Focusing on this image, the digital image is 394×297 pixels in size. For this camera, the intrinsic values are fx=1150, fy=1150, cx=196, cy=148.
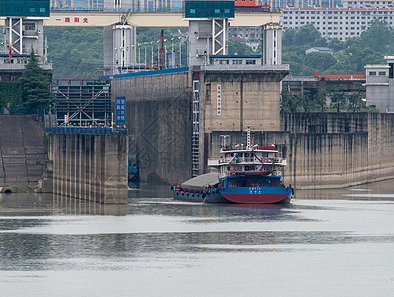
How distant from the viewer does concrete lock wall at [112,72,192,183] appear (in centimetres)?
15388

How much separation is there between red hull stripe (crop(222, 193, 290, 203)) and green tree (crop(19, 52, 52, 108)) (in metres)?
38.8

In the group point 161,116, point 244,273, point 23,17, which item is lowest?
point 244,273

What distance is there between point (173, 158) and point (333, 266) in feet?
246

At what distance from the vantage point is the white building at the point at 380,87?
189 metres

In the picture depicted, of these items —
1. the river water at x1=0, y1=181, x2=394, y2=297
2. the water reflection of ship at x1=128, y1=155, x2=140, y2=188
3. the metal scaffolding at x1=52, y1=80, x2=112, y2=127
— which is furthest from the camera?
the metal scaffolding at x1=52, y1=80, x2=112, y2=127

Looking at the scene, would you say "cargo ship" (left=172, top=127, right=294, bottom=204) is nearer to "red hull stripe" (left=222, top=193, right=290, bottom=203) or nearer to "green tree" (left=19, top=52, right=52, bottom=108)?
"red hull stripe" (left=222, top=193, right=290, bottom=203)

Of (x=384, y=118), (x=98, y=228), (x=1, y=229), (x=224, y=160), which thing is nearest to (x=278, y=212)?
(x=224, y=160)

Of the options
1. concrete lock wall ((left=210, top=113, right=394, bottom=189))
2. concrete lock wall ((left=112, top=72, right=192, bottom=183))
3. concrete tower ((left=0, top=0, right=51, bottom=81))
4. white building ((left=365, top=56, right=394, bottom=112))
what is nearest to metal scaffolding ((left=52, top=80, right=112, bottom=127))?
concrete lock wall ((left=112, top=72, right=192, bottom=183))

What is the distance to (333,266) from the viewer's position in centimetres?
8350

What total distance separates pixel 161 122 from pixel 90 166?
36568 millimetres

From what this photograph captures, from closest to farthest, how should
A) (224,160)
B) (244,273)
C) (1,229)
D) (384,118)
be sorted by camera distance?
(244,273), (1,229), (224,160), (384,118)

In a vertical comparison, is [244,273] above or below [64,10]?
below

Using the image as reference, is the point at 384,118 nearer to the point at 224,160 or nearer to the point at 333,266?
the point at 224,160

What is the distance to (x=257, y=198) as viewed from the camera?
4985 inches
